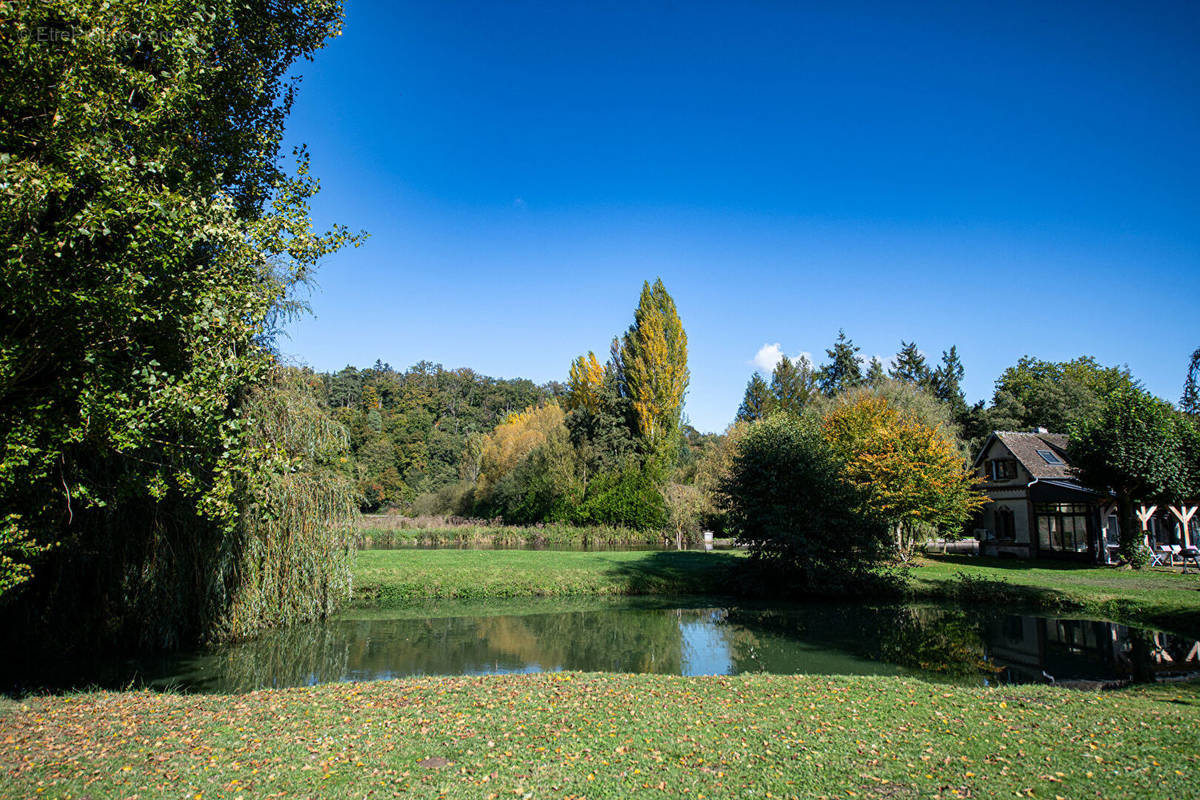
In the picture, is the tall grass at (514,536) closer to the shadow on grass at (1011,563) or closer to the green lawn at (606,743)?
the shadow on grass at (1011,563)

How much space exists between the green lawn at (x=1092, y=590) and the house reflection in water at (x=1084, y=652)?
41.9 inches

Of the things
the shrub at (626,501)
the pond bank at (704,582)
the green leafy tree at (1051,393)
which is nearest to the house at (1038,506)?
the pond bank at (704,582)

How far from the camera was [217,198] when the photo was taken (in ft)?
27.0

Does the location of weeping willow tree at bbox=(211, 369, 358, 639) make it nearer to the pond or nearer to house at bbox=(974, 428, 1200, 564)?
the pond

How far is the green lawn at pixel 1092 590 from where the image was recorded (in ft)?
54.1

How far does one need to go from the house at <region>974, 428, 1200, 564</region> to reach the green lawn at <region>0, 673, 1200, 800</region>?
23.5 meters

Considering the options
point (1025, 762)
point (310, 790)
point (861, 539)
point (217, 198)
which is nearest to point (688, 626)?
point (861, 539)

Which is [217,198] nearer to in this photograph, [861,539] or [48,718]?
[48,718]

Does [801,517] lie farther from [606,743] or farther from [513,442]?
[513,442]

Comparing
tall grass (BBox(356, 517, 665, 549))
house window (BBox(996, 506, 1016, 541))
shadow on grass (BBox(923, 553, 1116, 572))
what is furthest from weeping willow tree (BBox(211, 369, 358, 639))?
house window (BBox(996, 506, 1016, 541))

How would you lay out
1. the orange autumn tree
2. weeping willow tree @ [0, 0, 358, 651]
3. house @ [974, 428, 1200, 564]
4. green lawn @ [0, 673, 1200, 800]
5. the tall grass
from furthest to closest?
1. the tall grass
2. house @ [974, 428, 1200, 564]
3. the orange autumn tree
4. weeping willow tree @ [0, 0, 358, 651]
5. green lawn @ [0, 673, 1200, 800]

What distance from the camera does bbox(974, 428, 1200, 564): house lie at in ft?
92.5

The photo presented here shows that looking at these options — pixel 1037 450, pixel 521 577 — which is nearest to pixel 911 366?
pixel 1037 450

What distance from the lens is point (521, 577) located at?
2278 centimetres
